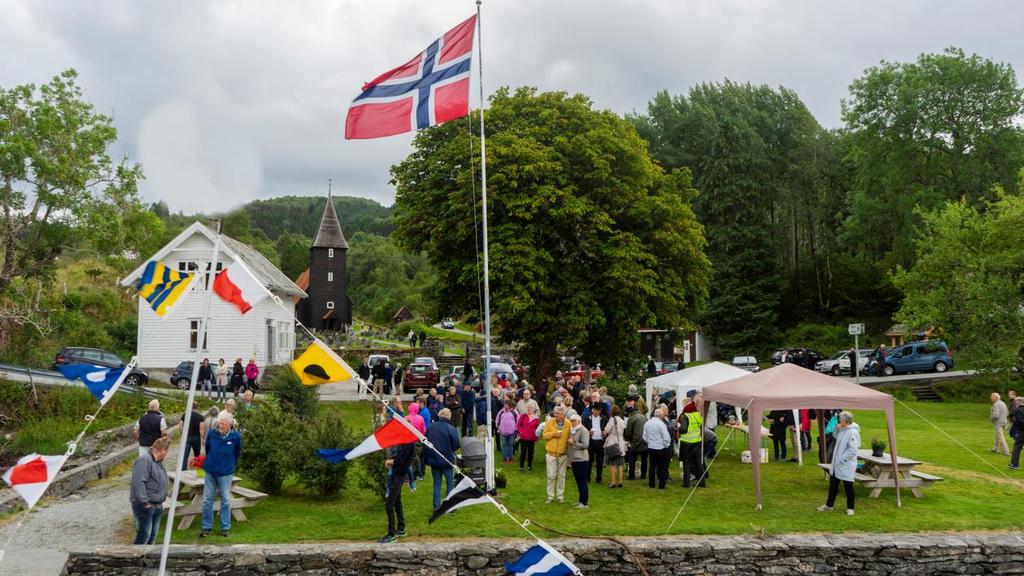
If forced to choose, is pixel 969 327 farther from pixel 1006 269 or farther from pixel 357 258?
pixel 357 258

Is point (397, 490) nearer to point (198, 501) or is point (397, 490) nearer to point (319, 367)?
point (319, 367)

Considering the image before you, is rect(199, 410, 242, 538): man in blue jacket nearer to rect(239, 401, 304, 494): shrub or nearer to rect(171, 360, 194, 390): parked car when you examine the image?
rect(239, 401, 304, 494): shrub

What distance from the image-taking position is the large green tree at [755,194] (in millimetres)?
50719

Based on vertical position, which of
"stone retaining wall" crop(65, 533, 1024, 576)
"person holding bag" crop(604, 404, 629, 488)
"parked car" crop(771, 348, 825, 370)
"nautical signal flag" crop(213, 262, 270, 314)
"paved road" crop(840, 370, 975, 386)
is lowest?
"stone retaining wall" crop(65, 533, 1024, 576)

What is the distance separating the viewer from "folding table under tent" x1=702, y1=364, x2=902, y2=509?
45.0ft

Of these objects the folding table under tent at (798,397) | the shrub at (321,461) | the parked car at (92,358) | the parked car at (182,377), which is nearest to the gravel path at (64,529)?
the shrub at (321,461)

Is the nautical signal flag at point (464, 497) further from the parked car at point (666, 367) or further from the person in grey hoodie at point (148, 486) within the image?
the parked car at point (666, 367)

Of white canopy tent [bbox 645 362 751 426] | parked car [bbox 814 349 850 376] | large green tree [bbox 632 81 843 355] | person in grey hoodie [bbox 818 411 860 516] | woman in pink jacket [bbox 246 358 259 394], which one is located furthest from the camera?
large green tree [bbox 632 81 843 355]

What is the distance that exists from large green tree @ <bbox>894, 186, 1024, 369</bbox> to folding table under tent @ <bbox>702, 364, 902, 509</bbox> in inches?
768

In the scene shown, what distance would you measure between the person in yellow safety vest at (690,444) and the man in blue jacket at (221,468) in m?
8.10

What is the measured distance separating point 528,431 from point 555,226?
1237cm

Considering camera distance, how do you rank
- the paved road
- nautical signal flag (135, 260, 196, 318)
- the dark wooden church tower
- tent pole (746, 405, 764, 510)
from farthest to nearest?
the dark wooden church tower
the paved road
tent pole (746, 405, 764, 510)
nautical signal flag (135, 260, 196, 318)

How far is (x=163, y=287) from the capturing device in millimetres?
10086


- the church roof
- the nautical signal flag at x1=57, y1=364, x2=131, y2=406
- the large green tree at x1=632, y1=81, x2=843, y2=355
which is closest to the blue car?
the large green tree at x1=632, y1=81, x2=843, y2=355
